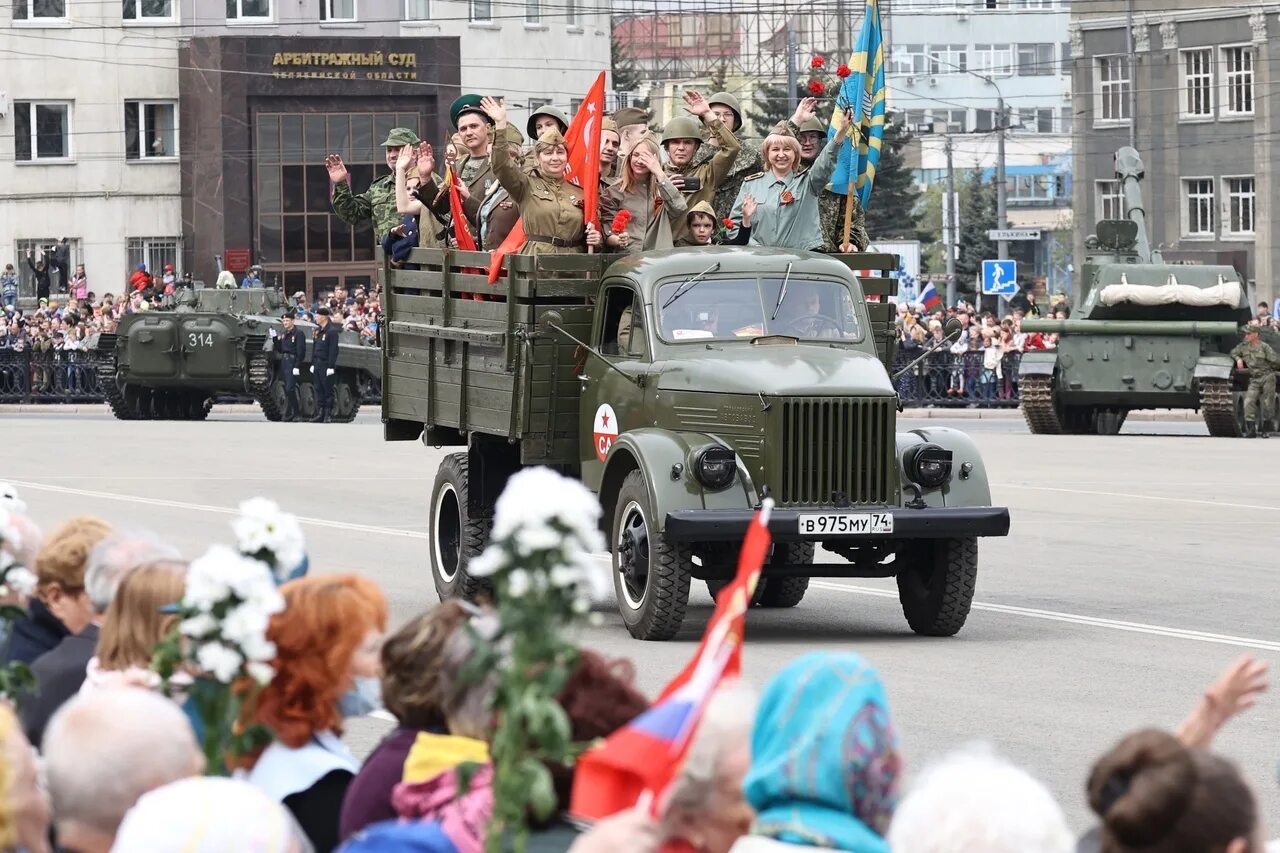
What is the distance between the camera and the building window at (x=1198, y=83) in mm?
69812

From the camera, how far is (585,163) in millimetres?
14508

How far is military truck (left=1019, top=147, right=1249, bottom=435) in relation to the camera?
1325 inches

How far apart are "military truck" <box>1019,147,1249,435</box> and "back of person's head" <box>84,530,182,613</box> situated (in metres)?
28.1

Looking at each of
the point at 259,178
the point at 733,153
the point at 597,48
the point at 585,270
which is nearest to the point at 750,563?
the point at 585,270

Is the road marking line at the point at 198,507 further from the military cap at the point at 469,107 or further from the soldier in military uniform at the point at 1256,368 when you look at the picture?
the soldier in military uniform at the point at 1256,368

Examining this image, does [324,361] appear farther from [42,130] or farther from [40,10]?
[40,10]

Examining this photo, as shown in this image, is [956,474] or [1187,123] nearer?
[956,474]

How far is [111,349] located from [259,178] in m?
25.0

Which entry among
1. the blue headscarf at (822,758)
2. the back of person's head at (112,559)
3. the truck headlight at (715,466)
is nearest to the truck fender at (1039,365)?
the truck headlight at (715,466)

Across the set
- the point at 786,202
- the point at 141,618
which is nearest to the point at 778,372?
the point at 786,202

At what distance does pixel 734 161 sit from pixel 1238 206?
184 ft

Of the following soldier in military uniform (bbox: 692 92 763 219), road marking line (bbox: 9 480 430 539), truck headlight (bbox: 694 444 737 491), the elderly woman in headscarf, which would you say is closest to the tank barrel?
road marking line (bbox: 9 480 430 539)

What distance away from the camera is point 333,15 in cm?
6456

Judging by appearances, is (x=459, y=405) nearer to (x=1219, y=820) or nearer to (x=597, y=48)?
(x=1219, y=820)
